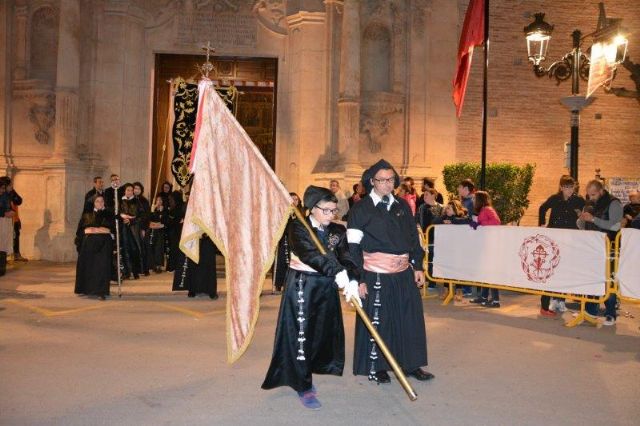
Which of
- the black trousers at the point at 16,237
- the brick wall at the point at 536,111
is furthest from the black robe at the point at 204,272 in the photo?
the brick wall at the point at 536,111

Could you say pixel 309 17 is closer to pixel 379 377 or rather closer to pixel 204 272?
pixel 204 272

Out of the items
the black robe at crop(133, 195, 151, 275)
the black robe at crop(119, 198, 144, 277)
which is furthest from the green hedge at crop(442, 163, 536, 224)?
the black robe at crop(119, 198, 144, 277)

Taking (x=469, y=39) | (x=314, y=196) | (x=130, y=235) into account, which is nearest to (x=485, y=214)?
(x=469, y=39)

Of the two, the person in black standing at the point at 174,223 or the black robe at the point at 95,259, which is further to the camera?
the person in black standing at the point at 174,223

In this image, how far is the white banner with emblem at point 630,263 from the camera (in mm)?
8586

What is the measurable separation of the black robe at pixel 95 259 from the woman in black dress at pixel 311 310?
6.08 metres

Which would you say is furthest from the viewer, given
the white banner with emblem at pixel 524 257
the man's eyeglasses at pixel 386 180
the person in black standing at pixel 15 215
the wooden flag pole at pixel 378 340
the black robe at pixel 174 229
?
the person in black standing at pixel 15 215

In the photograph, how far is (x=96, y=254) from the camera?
35.6 feet

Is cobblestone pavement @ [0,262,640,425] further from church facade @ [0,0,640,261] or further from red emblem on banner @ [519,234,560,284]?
church facade @ [0,0,640,261]

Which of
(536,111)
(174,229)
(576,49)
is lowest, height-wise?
(174,229)

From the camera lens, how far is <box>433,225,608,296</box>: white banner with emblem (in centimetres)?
907

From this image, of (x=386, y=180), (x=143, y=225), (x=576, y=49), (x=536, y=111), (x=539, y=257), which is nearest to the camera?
(x=386, y=180)

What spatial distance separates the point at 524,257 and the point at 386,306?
4401 mm

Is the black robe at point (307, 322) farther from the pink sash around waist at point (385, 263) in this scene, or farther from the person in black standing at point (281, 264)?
the person in black standing at point (281, 264)
